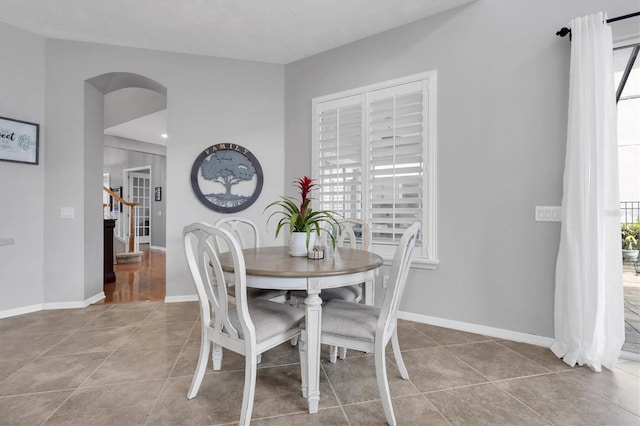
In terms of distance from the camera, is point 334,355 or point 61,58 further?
point 61,58

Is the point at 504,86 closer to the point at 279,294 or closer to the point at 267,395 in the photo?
the point at 279,294

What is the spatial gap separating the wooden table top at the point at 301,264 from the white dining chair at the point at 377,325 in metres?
0.21

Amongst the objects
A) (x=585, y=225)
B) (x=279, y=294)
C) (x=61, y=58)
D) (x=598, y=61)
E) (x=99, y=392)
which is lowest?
(x=99, y=392)

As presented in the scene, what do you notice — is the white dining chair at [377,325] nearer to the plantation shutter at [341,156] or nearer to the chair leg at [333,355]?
the chair leg at [333,355]

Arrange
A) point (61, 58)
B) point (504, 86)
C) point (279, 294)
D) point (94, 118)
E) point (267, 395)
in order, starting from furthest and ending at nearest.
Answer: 1. point (94, 118)
2. point (61, 58)
3. point (504, 86)
4. point (279, 294)
5. point (267, 395)

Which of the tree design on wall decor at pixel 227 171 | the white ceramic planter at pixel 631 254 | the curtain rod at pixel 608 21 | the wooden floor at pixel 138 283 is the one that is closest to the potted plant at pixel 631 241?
the white ceramic planter at pixel 631 254

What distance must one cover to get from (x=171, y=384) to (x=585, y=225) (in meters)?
2.79

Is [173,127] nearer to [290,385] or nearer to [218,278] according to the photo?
[218,278]

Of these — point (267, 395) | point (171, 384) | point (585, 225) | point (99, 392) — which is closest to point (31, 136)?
point (99, 392)

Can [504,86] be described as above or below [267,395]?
above

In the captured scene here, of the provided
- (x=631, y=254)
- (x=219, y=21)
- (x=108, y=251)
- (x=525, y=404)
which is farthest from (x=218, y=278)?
(x=631, y=254)

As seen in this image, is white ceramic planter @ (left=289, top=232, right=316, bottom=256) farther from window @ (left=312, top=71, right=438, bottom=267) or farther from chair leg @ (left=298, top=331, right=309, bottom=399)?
window @ (left=312, top=71, right=438, bottom=267)

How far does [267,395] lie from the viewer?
1.74 m

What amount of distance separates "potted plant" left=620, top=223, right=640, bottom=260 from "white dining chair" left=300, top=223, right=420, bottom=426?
158 inches
